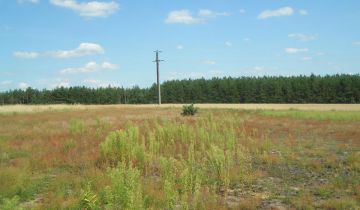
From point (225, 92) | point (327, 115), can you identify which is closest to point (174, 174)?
point (327, 115)

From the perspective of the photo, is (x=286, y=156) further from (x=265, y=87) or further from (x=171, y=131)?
(x=265, y=87)

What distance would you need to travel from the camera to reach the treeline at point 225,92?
8232 centimetres

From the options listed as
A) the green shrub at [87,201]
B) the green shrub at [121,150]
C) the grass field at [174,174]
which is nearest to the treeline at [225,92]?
the grass field at [174,174]

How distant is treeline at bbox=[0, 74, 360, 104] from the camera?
82.3 meters

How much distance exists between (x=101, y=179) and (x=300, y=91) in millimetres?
80153

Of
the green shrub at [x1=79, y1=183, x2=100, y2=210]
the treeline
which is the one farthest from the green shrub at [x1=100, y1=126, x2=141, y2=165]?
the treeline

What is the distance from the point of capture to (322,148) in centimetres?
1608

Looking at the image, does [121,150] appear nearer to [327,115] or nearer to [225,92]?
[327,115]

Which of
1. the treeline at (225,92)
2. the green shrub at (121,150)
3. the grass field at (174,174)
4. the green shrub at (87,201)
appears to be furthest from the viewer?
the treeline at (225,92)

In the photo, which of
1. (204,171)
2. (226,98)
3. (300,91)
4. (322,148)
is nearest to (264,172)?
(204,171)

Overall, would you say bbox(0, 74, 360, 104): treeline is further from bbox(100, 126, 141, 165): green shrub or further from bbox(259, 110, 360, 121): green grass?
bbox(100, 126, 141, 165): green shrub

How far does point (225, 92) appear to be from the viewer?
95125 mm

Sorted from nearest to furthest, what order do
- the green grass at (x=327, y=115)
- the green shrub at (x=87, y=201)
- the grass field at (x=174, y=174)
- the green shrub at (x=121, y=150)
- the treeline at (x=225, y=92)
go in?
the green shrub at (x=87, y=201) < the grass field at (x=174, y=174) < the green shrub at (x=121, y=150) < the green grass at (x=327, y=115) < the treeline at (x=225, y=92)

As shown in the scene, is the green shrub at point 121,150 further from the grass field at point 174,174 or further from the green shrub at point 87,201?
the green shrub at point 87,201
